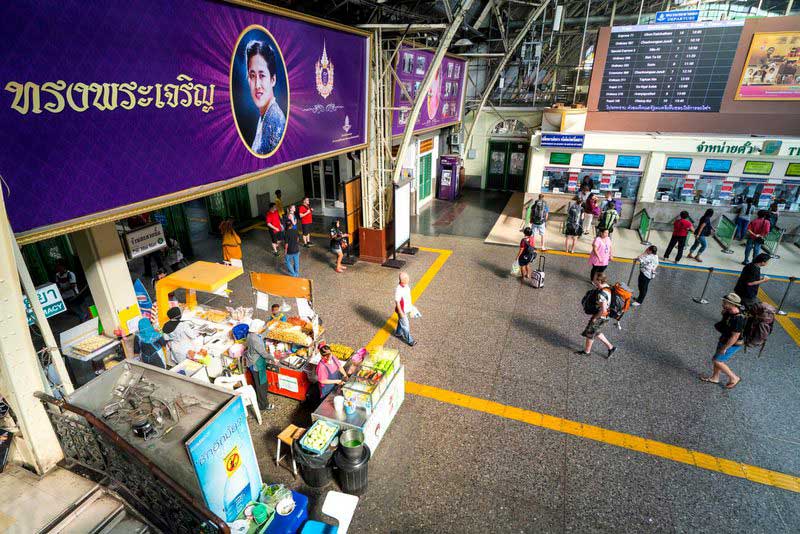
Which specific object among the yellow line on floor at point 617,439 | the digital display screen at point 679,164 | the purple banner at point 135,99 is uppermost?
the purple banner at point 135,99

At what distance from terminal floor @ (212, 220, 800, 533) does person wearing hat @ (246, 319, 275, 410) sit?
1.17 ft

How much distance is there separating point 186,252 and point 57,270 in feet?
12.3

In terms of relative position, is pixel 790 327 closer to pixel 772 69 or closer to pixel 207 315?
pixel 772 69

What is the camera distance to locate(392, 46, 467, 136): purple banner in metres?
13.1

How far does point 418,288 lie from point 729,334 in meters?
6.86

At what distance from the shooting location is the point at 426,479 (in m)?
5.81

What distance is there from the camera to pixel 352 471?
5.38m

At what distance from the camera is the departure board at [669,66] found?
13.7 m

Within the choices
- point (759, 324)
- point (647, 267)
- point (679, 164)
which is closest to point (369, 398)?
point (759, 324)

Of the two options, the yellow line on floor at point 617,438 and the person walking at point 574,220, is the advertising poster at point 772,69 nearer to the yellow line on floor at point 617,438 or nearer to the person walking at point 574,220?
the person walking at point 574,220

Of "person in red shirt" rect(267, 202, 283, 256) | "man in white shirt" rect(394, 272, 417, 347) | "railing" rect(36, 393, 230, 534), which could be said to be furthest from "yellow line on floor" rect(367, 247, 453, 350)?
"railing" rect(36, 393, 230, 534)

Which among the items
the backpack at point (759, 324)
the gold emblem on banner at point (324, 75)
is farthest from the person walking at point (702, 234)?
the gold emblem on banner at point (324, 75)

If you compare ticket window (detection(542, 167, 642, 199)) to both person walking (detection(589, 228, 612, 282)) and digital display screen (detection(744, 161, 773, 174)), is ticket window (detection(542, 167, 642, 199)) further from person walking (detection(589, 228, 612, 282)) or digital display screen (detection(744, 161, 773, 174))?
person walking (detection(589, 228, 612, 282))

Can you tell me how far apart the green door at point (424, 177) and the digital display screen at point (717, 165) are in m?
10.9
